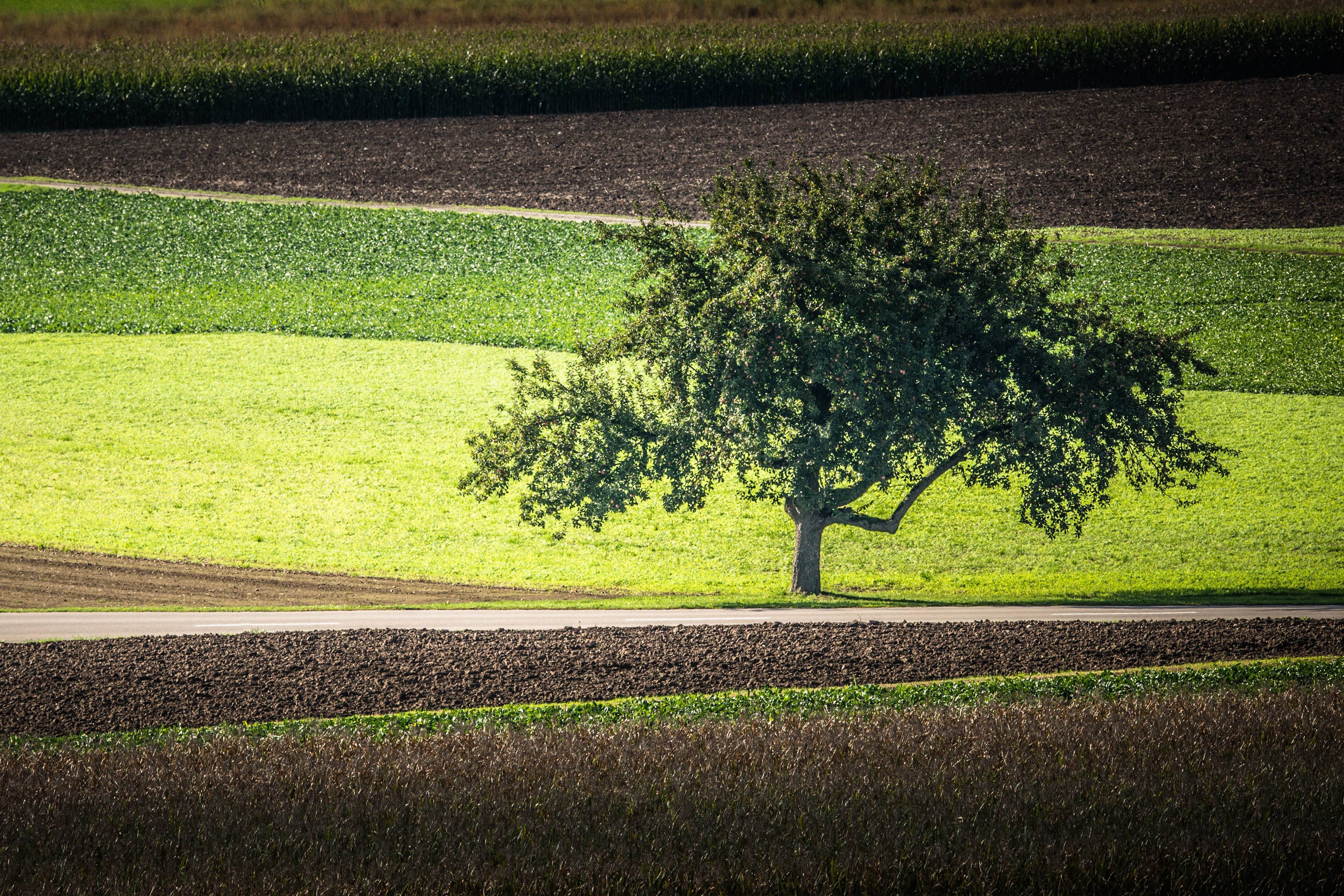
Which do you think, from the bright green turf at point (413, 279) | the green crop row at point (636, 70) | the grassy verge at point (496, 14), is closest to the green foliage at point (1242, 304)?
the bright green turf at point (413, 279)

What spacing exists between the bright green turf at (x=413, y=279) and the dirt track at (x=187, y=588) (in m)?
15.4

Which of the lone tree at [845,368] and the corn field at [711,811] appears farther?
the lone tree at [845,368]

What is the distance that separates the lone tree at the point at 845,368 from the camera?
1805cm

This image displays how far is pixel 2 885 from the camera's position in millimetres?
7473

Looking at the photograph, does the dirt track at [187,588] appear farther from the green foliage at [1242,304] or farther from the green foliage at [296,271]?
the green foliage at [1242,304]

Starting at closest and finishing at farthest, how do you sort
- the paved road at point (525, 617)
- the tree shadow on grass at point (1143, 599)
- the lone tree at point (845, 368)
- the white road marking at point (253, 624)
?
the paved road at point (525, 617) < the white road marking at point (253, 624) < the lone tree at point (845, 368) < the tree shadow on grass at point (1143, 599)

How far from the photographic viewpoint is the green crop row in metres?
56.3

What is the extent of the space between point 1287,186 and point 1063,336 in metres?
35.2

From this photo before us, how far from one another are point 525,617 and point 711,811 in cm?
1024

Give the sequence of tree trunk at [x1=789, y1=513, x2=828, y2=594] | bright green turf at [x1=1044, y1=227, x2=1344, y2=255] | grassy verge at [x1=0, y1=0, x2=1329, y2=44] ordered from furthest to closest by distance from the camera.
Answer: grassy verge at [x1=0, y1=0, x2=1329, y2=44] < bright green turf at [x1=1044, y1=227, x2=1344, y2=255] < tree trunk at [x1=789, y1=513, x2=828, y2=594]

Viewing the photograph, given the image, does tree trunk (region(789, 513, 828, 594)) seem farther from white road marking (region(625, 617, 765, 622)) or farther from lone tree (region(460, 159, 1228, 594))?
white road marking (region(625, 617, 765, 622))

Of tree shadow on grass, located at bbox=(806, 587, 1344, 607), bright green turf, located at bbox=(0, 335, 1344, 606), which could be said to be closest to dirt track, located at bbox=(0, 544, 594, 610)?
bright green turf, located at bbox=(0, 335, 1344, 606)

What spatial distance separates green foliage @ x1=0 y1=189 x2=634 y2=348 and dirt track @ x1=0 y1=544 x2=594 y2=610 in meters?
15.3

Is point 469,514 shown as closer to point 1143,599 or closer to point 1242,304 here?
point 1143,599
